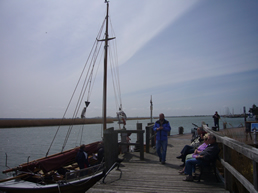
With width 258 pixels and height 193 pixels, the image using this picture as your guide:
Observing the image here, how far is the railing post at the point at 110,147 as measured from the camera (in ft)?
19.3

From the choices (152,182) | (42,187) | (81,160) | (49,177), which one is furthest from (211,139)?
(49,177)

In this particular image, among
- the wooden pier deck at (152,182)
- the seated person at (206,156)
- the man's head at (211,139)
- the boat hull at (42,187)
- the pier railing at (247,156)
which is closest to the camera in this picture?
the pier railing at (247,156)

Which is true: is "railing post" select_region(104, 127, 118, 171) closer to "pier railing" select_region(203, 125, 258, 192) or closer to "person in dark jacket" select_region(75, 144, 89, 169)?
"person in dark jacket" select_region(75, 144, 89, 169)

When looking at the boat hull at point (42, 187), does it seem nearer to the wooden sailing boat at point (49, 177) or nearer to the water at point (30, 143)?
the wooden sailing boat at point (49, 177)

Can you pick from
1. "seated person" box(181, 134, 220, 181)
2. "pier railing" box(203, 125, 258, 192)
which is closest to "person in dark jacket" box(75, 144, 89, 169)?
"seated person" box(181, 134, 220, 181)

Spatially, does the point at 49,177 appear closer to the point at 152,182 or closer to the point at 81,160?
the point at 81,160

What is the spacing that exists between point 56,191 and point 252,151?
564 cm

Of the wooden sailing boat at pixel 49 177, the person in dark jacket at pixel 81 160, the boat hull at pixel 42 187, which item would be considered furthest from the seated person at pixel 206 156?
the person in dark jacket at pixel 81 160

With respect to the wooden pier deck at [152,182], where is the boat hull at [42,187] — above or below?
below

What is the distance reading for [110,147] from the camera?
6105 millimetres

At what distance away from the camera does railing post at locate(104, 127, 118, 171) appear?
5883 mm

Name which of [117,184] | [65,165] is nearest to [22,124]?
[65,165]

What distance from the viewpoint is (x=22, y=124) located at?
2451 inches

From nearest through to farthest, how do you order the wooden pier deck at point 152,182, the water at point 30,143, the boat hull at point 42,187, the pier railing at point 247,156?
the pier railing at point 247,156, the wooden pier deck at point 152,182, the boat hull at point 42,187, the water at point 30,143
